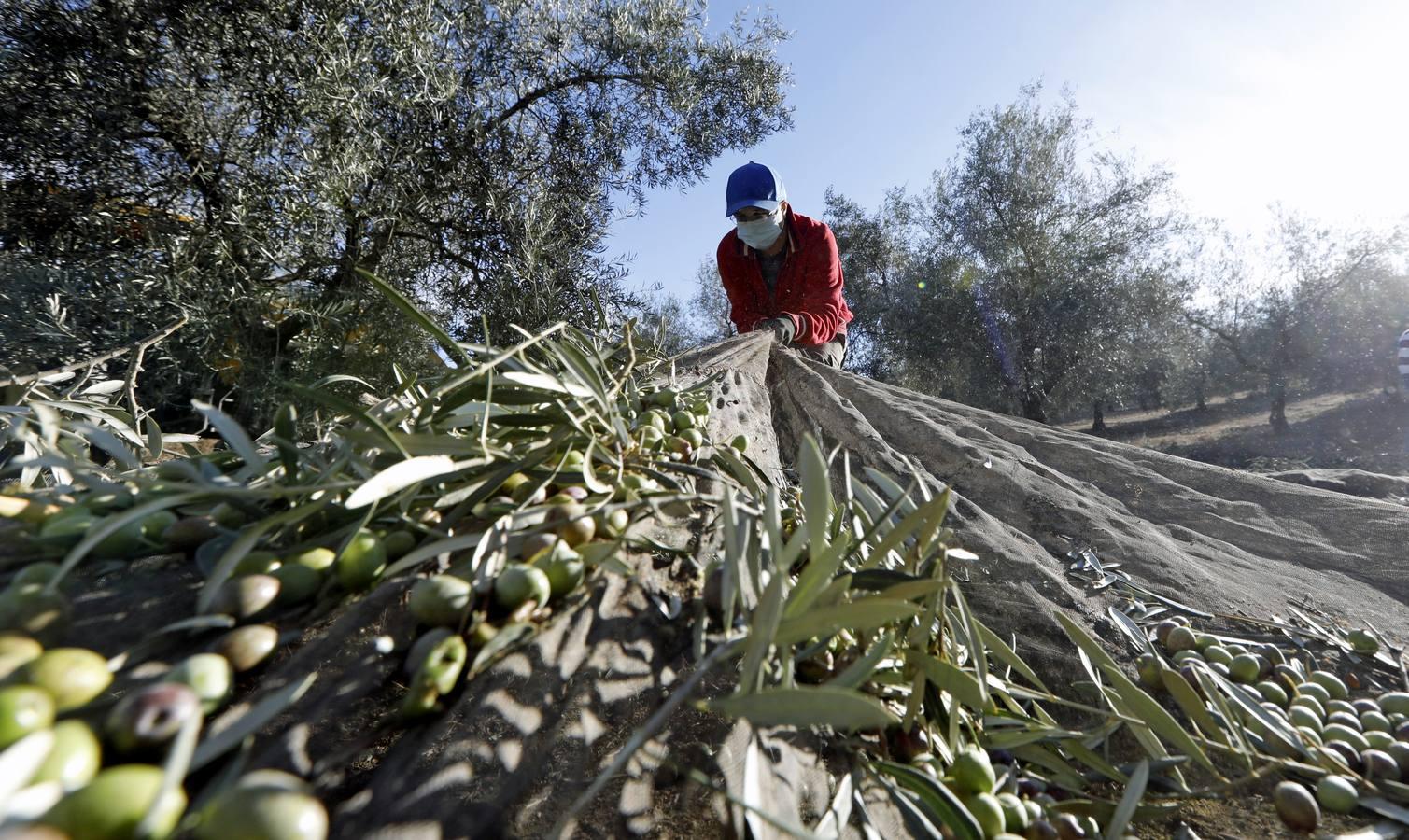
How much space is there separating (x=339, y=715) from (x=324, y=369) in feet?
16.1

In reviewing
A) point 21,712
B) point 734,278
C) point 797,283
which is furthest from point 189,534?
point 734,278

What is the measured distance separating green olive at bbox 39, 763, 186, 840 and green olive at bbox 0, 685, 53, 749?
0.05 m

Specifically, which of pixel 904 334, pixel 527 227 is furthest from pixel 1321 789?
pixel 904 334

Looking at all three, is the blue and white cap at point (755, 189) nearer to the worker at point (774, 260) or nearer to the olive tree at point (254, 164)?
the worker at point (774, 260)

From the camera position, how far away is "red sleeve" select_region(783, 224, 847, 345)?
377 cm

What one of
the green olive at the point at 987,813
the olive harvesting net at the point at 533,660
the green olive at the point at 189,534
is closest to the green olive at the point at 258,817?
the olive harvesting net at the point at 533,660

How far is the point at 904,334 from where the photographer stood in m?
18.1

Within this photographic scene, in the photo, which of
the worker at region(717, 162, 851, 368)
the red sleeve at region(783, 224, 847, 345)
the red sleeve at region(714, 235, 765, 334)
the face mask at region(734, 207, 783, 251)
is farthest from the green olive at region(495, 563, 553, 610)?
the face mask at region(734, 207, 783, 251)

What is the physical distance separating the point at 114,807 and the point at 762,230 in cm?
489

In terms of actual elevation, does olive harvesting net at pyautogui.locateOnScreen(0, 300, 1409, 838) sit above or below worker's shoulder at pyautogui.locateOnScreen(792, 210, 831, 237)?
below

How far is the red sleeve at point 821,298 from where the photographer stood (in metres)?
3.77

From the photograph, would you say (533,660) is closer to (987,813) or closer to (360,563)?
(360,563)

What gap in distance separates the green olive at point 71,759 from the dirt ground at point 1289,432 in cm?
1793

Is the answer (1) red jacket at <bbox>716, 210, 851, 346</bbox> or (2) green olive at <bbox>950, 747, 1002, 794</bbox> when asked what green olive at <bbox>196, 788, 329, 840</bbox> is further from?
(1) red jacket at <bbox>716, 210, 851, 346</bbox>
